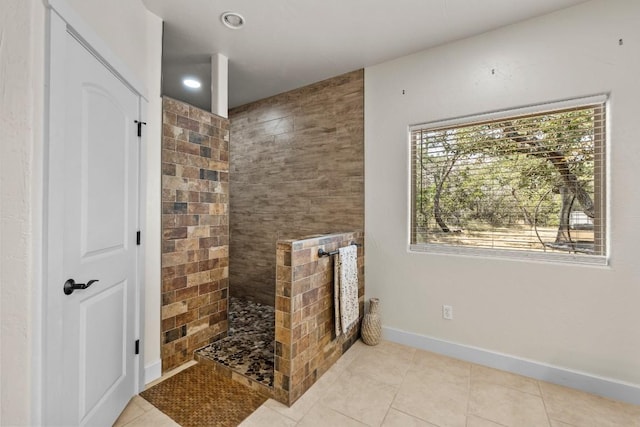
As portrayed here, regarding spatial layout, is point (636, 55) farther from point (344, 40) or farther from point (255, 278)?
point (255, 278)

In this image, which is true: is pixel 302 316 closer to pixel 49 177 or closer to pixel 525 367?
pixel 49 177

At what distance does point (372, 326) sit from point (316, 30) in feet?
8.52

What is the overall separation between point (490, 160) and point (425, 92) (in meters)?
0.83

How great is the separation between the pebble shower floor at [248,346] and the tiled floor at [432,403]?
0.34 m

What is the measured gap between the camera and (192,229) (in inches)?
91.0

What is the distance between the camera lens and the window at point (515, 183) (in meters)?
1.98

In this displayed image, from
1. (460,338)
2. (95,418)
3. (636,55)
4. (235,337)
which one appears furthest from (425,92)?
(95,418)

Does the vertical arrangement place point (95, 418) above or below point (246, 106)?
below

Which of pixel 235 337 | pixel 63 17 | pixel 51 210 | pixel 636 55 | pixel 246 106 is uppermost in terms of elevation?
pixel 246 106

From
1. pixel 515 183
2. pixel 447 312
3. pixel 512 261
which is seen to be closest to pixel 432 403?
pixel 447 312

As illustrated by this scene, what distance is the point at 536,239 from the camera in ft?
7.04

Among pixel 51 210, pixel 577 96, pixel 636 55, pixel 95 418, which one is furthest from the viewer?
pixel 577 96

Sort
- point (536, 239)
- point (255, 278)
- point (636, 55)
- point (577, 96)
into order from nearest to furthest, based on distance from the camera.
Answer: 1. point (636, 55)
2. point (577, 96)
3. point (536, 239)
4. point (255, 278)

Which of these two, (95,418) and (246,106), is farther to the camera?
(246,106)
